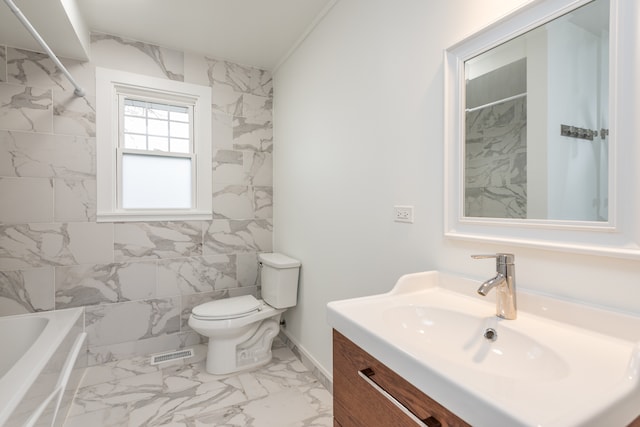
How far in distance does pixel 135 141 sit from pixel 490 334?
280cm

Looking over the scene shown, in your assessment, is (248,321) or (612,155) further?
(248,321)

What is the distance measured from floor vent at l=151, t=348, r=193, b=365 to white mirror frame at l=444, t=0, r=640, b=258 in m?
2.38

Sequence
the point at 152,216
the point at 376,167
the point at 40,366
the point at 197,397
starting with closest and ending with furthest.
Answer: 1. the point at 40,366
2. the point at 376,167
3. the point at 197,397
4. the point at 152,216

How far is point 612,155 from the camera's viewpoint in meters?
0.80

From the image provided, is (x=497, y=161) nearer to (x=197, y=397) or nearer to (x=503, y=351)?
(x=503, y=351)

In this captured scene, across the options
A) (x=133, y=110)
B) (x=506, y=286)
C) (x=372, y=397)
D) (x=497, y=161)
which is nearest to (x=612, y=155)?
(x=497, y=161)

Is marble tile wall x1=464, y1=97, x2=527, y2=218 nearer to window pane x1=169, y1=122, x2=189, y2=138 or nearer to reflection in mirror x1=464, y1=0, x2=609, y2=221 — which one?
reflection in mirror x1=464, y1=0, x2=609, y2=221

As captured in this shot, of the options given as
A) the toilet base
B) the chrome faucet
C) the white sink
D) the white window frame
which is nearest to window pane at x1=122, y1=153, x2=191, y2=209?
the white window frame

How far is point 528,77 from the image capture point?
102 cm

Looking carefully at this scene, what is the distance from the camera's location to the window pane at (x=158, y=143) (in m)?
2.65

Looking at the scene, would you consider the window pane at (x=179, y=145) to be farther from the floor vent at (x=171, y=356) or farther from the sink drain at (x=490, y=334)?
the sink drain at (x=490, y=334)

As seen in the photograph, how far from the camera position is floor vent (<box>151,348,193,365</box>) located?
2455 millimetres

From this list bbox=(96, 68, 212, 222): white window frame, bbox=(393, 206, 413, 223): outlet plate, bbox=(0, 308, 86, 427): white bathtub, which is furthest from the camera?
bbox=(96, 68, 212, 222): white window frame

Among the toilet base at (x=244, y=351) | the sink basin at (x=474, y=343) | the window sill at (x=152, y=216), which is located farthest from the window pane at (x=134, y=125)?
the sink basin at (x=474, y=343)
